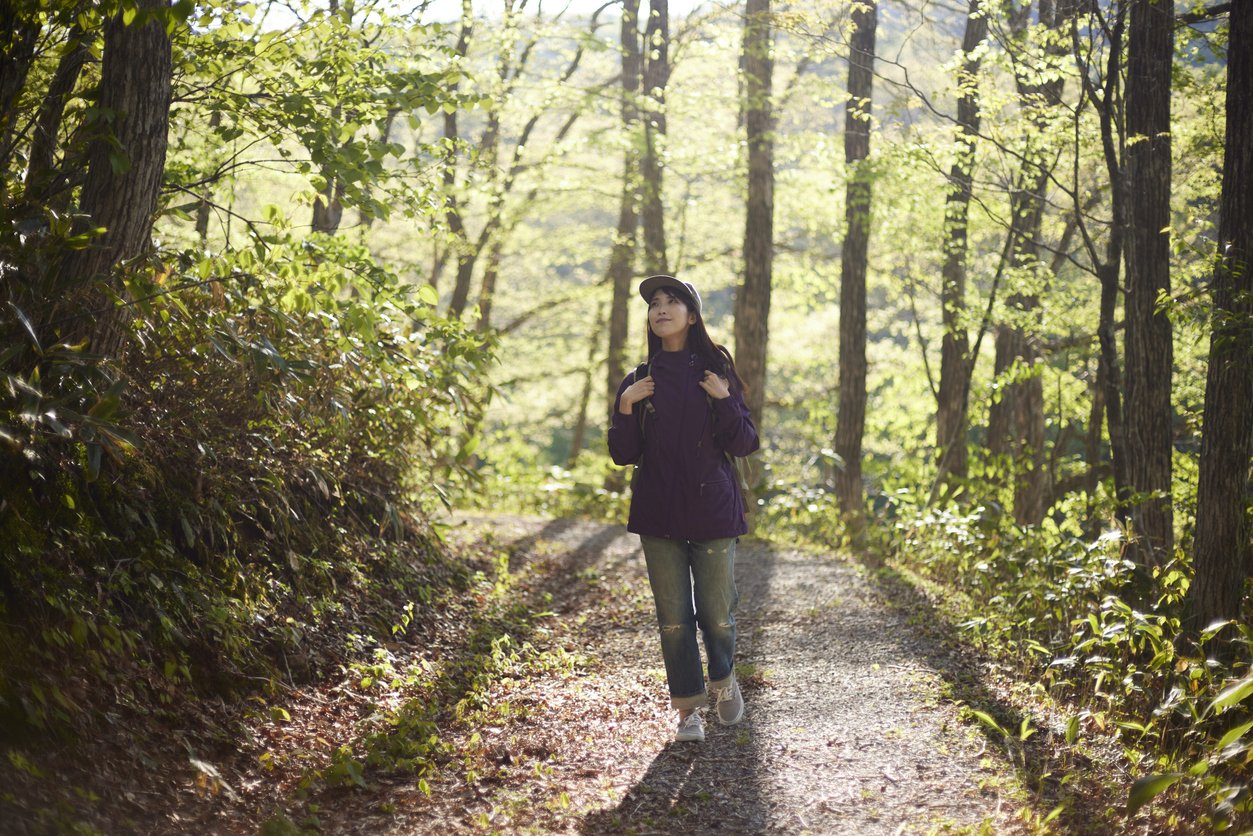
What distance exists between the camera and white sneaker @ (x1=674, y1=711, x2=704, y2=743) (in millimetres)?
4473

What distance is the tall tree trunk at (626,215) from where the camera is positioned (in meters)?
13.5

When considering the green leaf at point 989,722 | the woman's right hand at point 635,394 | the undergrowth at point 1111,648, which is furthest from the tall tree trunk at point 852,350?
the woman's right hand at point 635,394

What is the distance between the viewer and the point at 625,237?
14656 millimetres

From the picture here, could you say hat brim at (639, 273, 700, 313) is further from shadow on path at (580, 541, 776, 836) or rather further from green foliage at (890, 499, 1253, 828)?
green foliage at (890, 499, 1253, 828)

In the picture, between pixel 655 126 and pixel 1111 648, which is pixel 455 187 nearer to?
pixel 1111 648

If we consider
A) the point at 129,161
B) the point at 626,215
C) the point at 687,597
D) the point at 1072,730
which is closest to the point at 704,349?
the point at 687,597

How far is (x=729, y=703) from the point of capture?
15.3 feet

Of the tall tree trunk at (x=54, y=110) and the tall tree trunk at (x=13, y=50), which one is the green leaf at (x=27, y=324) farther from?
the tall tree trunk at (x=54, y=110)

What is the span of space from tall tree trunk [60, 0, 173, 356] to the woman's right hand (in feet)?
7.10

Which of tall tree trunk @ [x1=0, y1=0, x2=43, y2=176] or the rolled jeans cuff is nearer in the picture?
tall tree trunk @ [x1=0, y1=0, x2=43, y2=176]

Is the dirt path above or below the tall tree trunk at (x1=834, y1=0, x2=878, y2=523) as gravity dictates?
below

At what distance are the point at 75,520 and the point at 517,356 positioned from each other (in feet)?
62.8

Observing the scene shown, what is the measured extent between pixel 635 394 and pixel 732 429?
44 centimetres

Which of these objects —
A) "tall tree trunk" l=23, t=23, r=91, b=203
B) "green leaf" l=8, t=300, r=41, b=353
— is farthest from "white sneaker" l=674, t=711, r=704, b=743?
"tall tree trunk" l=23, t=23, r=91, b=203
